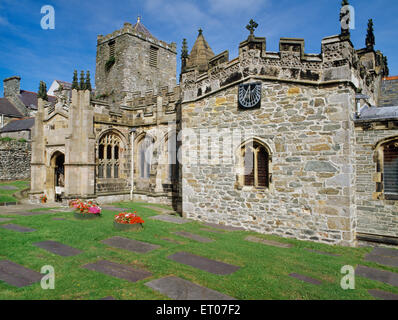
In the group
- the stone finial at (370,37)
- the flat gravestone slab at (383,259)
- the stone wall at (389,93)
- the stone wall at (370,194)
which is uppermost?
the stone finial at (370,37)

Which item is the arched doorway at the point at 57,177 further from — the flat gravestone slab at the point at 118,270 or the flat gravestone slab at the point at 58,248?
the flat gravestone slab at the point at 118,270

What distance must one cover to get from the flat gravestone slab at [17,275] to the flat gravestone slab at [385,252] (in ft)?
29.1

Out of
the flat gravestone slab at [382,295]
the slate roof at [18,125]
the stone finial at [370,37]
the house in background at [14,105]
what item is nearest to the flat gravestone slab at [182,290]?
the flat gravestone slab at [382,295]

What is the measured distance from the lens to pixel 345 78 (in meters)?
8.63

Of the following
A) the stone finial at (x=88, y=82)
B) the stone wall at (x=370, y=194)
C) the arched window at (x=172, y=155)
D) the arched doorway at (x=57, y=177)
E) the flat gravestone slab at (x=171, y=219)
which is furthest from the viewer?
the arched doorway at (x=57, y=177)

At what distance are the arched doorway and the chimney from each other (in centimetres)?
3097

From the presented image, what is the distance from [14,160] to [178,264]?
25.9 metres

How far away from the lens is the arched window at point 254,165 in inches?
405

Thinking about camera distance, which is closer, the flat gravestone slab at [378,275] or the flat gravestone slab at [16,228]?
the flat gravestone slab at [378,275]

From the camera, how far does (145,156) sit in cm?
1839

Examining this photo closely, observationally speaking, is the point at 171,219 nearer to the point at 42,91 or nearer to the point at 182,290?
the point at 182,290

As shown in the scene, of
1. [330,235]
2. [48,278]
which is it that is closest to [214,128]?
[330,235]

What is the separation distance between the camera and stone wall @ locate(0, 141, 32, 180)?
2553 cm

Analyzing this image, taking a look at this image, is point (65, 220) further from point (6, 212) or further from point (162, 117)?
point (162, 117)
